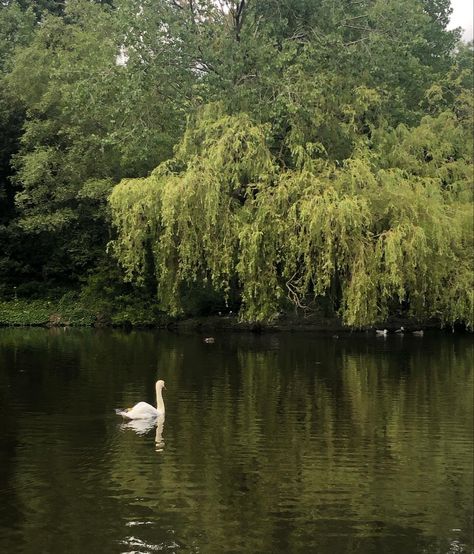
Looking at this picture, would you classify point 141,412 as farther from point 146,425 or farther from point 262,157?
point 262,157

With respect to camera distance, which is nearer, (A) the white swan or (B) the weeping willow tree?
(A) the white swan

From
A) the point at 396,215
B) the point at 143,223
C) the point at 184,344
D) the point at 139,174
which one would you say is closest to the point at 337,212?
the point at 396,215

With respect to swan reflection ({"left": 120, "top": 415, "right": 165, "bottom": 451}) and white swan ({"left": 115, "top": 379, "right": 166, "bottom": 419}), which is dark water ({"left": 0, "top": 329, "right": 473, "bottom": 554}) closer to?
swan reflection ({"left": 120, "top": 415, "right": 165, "bottom": 451})

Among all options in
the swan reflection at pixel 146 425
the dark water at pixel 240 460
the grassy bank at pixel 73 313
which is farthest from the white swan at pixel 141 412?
the grassy bank at pixel 73 313

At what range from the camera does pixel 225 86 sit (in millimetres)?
23938

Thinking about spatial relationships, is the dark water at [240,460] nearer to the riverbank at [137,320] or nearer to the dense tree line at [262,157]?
the dense tree line at [262,157]

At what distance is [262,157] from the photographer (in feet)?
72.3

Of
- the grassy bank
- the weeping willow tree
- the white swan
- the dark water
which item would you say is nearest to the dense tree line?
the weeping willow tree

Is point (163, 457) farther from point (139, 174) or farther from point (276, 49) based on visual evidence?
point (139, 174)

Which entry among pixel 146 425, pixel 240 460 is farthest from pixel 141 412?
pixel 240 460

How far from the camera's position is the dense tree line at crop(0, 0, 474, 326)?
69.8ft

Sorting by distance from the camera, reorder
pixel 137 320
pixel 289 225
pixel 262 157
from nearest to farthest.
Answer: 1. pixel 289 225
2. pixel 262 157
3. pixel 137 320

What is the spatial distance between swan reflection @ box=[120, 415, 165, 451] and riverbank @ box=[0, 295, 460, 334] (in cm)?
1635

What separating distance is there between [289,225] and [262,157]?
2382mm
